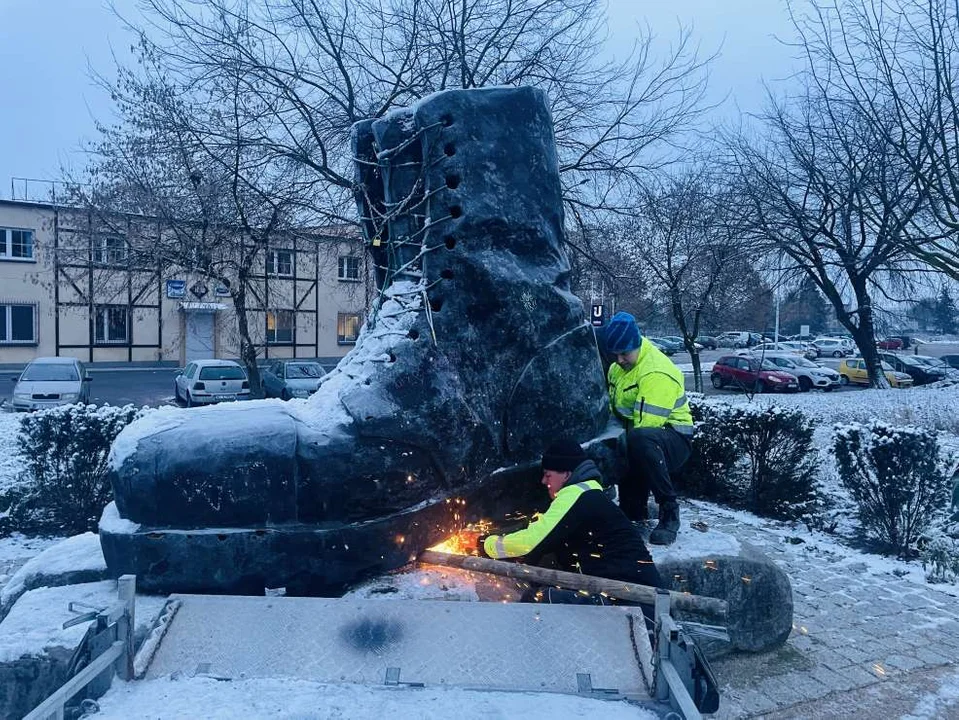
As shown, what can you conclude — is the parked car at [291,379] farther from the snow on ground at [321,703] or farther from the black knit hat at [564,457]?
the snow on ground at [321,703]

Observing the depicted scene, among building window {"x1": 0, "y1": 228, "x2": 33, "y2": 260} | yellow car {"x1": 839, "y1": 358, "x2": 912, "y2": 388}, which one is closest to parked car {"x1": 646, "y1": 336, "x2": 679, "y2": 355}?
yellow car {"x1": 839, "y1": 358, "x2": 912, "y2": 388}

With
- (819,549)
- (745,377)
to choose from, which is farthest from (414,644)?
(745,377)

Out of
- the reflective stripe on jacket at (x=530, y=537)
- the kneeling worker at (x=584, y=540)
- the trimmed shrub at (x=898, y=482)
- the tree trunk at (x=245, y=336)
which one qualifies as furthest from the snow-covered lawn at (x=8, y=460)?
the trimmed shrub at (x=898, y=482)

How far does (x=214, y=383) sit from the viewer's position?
736 inches

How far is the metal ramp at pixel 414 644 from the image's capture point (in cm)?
215

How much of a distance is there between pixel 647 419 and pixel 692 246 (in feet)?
A: 53.2

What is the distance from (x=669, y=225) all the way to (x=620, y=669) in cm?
1763

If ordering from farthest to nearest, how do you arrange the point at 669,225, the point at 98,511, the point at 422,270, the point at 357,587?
the point at 669,225, the point at 98,511, the point at 422,270, the point at 357,587

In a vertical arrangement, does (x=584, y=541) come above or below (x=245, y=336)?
below

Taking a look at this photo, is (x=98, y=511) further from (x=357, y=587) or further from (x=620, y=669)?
(x=620, y=669)

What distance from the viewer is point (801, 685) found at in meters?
3.81

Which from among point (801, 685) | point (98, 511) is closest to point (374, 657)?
point (801, 685)

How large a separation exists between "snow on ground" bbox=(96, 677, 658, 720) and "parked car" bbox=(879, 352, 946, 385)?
30503 mm

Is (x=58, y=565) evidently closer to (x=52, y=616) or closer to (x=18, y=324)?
(x=52, y=616)
